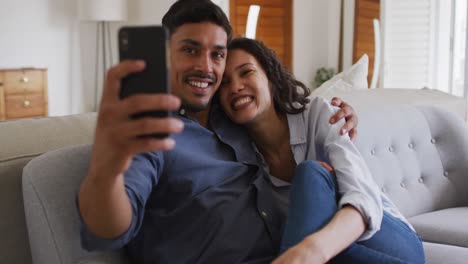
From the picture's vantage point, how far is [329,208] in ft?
4.70

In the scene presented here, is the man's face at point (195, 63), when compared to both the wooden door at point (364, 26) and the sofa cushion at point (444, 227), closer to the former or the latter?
the sofa cushion at point (444, 227)

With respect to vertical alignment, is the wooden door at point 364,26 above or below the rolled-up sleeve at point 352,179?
above

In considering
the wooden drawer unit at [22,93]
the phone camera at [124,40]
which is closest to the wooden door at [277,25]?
the wooden drawer unit at [22,93]

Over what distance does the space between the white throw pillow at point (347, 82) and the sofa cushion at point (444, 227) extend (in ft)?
2.11

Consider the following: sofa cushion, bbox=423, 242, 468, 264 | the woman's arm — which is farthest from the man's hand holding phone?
sofa cushion, bbox=423, 242, 468, 264

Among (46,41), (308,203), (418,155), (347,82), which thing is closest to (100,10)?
(46,41)

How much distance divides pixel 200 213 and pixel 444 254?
2.22 ft

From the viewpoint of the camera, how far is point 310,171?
145cm

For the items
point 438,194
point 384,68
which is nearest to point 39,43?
point 384,68

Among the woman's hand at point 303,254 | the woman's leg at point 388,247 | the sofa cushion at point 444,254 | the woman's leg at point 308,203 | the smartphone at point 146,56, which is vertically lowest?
the sofa cushion at point 444,254

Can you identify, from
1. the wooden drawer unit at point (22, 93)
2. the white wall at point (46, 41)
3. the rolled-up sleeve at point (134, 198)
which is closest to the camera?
the rolled-up sleeve at point (134, 198)

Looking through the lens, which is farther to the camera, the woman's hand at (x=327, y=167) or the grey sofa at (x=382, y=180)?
the woman's hand at (x=327, y=167)

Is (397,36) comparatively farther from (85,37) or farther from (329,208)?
(329,208)

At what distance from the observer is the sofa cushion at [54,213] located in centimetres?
137
